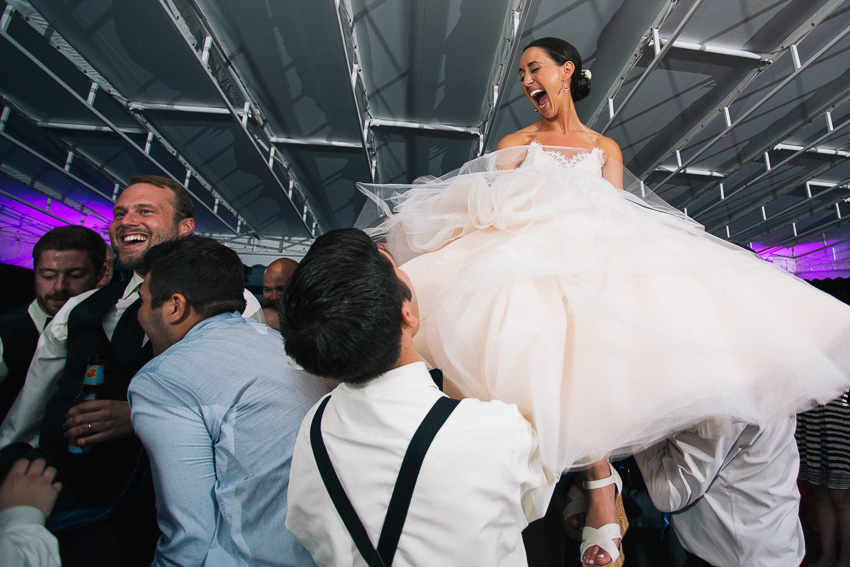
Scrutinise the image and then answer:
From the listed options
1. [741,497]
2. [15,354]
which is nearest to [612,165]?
[741,497]

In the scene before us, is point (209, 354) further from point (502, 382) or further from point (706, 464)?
point (706, 464)

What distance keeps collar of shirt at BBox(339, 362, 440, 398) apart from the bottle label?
109 centimetres

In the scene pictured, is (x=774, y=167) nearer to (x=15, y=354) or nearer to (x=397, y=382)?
(x=397, y=382)

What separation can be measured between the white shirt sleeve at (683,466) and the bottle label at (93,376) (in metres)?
1.66

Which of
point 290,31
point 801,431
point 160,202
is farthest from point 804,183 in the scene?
point 160,202

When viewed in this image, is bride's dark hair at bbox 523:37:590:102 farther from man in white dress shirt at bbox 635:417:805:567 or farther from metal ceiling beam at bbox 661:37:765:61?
metal ceiling beam at bbox 661:37:765:61

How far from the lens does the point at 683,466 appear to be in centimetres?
107

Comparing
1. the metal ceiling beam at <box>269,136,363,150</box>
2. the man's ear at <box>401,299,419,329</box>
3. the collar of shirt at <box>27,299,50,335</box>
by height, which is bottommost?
the man's ear at <box>401,299,419,329</box>

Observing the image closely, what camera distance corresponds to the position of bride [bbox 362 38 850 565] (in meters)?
0.80

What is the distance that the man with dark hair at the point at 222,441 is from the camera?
1.08 metres

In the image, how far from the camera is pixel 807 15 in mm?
3936

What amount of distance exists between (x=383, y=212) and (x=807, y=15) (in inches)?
191

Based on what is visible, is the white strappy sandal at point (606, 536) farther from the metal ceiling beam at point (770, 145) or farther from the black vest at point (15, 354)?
the metal ceiling beam at point (770, 145)

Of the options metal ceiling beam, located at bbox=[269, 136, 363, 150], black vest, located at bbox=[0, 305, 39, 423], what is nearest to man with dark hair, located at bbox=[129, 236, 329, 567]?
black vest, located at bbox=[0, 305, 39, 423]
